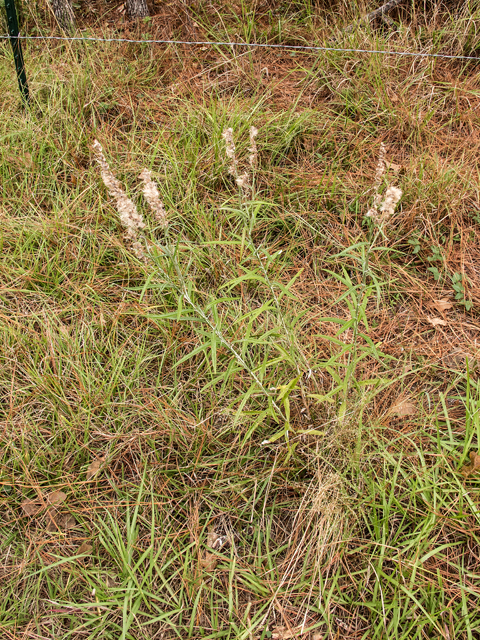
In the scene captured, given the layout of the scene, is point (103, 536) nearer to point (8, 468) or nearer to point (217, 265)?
point (8, 468)

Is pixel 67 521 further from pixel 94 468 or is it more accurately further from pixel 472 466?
pixel 472 466

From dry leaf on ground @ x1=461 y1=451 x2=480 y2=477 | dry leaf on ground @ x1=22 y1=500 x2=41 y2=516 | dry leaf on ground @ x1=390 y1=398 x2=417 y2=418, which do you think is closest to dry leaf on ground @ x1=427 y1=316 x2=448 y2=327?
dry leaf on ground @ x1=390 y1=398 x2=417 y2=418

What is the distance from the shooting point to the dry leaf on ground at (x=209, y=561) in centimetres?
175

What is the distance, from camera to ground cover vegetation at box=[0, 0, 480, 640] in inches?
66.5

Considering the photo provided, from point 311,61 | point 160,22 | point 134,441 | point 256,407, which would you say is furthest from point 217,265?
point 160,22

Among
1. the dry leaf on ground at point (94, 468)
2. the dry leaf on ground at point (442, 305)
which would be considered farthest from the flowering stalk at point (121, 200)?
the dry leaf on ground at point (442, 305)

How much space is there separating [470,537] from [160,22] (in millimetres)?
3827

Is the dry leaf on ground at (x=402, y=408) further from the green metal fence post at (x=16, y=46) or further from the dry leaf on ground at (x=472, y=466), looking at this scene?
the green metal fence post at (x=16, y=46)

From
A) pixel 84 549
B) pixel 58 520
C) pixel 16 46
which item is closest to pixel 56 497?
pixel 58 520

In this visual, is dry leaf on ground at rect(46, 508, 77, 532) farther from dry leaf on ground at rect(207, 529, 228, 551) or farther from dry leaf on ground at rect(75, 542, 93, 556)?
dry leaf on ground at rect(207, 529, 228, 551)

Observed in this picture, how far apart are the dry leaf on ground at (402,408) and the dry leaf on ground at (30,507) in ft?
5.11

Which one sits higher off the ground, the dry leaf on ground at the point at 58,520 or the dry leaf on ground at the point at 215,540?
the dry leaf on ground at the point at 58,520

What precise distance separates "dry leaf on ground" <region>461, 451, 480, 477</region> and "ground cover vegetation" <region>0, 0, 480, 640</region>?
0.02 metres

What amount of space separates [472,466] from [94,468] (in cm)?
155
